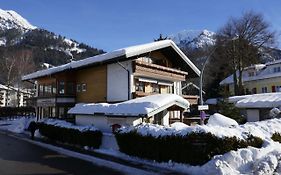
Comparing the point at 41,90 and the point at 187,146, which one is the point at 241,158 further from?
the point at 41,90

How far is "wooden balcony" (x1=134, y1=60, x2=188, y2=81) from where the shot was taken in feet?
85.0

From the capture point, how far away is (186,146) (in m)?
13.8

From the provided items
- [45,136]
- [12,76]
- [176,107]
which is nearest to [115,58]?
[176,107]

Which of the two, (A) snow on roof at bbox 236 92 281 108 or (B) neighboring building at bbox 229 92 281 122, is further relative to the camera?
(B) neighboring building at bbox 229 92 281 122

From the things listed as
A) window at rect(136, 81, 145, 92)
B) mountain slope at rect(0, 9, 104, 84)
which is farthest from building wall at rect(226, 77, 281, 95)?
mountain slope at rect(0, 9, 104, 84)

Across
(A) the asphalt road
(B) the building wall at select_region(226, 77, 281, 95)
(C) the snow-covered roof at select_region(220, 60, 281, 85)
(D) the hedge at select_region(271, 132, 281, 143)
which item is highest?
(C) the snow-covered roof at select_region(220, 60, 281, 85)

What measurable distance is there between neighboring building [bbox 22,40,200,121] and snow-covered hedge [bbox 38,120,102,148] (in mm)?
4593

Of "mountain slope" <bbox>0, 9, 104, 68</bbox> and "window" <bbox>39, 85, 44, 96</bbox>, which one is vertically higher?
A: "mountain slope" <bbox>0, 9, 104, 68</bbox>

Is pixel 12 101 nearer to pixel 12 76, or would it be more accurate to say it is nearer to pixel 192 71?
pixel 12 76

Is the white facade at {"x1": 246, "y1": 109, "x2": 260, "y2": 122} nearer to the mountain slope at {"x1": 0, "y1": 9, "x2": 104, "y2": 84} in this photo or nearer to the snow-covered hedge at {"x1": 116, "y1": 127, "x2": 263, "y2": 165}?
the snow-covered hedge at {"x1": 116, "y1": 127, "x2": 263, "y2": 165}

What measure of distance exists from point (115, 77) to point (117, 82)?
492 mm

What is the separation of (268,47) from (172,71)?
28.6 meters

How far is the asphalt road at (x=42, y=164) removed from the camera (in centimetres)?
1382

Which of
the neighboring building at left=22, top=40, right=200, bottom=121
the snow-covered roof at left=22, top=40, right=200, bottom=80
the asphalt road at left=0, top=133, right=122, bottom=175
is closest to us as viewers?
the asphalt road at left=0, top=133, right=122, bottom=175
